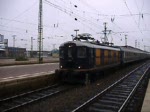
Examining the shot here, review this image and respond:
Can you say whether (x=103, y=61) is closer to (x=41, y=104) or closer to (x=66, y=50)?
(x=66, y=50)

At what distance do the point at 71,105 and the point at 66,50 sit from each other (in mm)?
7592

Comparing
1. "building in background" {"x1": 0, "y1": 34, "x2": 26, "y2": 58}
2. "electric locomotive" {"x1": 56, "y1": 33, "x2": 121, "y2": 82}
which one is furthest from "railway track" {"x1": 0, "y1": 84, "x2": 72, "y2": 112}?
"building in background" {"x1": 0, "y1": 34, "x2": 26, "y2": 58}

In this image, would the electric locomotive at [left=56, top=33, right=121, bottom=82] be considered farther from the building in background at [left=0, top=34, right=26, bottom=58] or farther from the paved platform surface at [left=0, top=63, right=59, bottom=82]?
the building in background at [left=0, top=34, right=26, bottom=58]

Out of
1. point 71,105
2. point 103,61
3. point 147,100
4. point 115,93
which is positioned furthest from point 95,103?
point 103,61

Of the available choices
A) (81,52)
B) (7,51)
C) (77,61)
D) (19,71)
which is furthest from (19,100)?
(7,51)

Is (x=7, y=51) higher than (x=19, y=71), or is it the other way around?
(x=7, y=51)

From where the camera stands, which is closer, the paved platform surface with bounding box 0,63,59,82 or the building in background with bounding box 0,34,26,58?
the paved platform surface with bounding box 0,63,59,82

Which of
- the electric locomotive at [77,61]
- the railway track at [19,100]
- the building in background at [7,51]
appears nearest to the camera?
the railway track at [19,100]

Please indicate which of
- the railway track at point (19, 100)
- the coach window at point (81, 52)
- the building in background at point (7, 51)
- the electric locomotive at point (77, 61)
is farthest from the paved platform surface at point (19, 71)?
the building in background at point (7, 51)

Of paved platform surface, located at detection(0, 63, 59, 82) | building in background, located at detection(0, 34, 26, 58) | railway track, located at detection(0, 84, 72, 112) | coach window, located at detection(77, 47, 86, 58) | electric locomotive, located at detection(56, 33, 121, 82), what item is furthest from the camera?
building in background, located at detection(0, 34, 26, 58)

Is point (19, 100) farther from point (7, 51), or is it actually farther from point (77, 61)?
point (7, 51)

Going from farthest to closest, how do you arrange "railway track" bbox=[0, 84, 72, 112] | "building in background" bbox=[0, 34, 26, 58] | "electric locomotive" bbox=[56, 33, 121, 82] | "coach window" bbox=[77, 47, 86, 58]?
"building in background" bbox=[0, 34, 26, 58]
"coach window" bbox=[77, 47, 86, 58]
"electric locomotive" bbox=[56, 33, 121, 82]
"railway track" bbox=[0, 84, 72, 112]

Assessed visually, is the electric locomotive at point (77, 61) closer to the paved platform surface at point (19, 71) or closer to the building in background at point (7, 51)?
the paved platform surface at point (19, 71)

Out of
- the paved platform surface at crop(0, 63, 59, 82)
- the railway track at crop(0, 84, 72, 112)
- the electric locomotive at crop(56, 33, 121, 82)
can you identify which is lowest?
the railway track at crop(0, 84, 72, 112)
